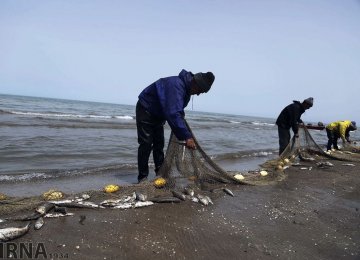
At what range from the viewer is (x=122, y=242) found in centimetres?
327

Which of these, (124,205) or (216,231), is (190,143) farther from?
(216,231)

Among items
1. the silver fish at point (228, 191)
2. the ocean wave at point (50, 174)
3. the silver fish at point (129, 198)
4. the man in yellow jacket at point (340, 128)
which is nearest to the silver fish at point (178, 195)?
the silver fish at point (129, 198)

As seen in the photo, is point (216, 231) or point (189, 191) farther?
point (189, 191)

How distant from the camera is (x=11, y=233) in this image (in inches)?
122

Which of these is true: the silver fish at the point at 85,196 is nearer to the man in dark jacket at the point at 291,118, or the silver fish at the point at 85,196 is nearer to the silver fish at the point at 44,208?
the silver fish at the point at 44,208

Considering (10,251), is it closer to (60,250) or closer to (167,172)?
(60,250)

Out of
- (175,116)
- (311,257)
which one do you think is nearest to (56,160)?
(175,116)

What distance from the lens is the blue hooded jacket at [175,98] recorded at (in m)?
4.91

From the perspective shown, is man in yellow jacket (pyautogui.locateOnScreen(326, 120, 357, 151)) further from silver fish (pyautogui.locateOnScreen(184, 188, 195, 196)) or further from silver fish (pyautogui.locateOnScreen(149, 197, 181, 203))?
silver fish (pyautogui.locateOnScreen(149, 197, 181, 203))

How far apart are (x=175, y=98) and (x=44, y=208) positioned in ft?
8.03

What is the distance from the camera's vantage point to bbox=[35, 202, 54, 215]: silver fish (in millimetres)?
3748

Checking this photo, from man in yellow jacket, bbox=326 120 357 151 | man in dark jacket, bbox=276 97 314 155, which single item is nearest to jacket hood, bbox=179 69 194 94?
man in dark jacket, bbox=276 97 314 155

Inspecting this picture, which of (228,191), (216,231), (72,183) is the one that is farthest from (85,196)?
(228,191)

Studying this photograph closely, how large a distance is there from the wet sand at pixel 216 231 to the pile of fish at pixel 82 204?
0.31ft
